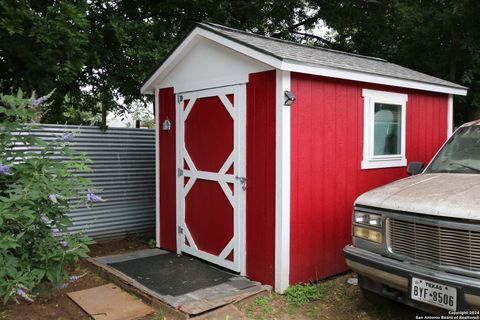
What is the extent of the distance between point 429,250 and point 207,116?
335 cm

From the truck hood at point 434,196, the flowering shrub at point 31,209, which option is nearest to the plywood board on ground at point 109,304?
the flowering shrub at point 31,209

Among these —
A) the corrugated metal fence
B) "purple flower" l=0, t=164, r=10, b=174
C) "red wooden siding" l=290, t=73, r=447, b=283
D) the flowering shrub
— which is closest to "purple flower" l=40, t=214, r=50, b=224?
the flowering shrub

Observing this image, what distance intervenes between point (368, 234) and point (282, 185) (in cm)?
114

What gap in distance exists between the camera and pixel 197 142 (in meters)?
5.87

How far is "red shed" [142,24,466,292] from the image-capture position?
4750 mm

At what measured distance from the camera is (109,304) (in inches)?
182

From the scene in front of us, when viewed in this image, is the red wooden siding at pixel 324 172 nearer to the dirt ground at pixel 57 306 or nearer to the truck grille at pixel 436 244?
the truck grille at pixel 436 244

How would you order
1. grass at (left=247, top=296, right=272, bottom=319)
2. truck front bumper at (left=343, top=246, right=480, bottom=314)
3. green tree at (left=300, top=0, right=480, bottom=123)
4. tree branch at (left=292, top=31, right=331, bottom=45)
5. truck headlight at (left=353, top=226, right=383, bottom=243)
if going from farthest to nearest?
tree branch at (left=292, top=31, right=331, bottom=45) → green tree at (left=300, top=0, right=480, bottom=123) → grass at (left=247, top=296, right=272, bottom=319) → truck headlight at (left=353, top=226, right=383, bottom=243) → truck front bumper at (left=343, top=246, right=480, bottom=314)

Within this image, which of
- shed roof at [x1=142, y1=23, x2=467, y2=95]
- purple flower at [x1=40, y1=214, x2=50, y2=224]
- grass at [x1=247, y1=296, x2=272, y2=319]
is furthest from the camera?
shed roof at [x1=142, y1=23, x2=467, y2=95]

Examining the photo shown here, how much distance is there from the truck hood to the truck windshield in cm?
19

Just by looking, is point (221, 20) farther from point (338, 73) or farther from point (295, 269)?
point (295, 269)

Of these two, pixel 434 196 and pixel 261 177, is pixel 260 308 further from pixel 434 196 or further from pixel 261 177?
pixel 434 196

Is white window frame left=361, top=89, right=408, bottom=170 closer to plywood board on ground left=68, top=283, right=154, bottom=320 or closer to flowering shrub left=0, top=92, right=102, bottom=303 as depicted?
plywood board on ground left=68, top=283, right=154, bottom=320

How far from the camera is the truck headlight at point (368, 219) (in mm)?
3773
